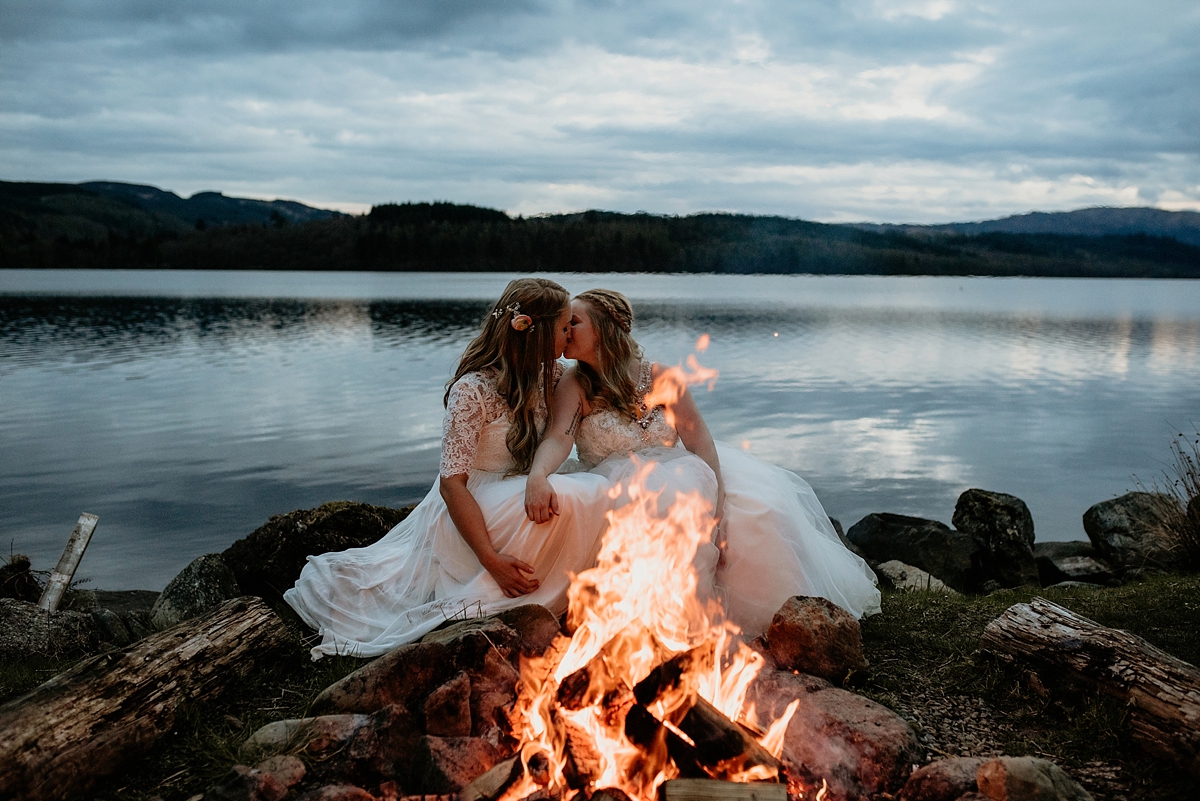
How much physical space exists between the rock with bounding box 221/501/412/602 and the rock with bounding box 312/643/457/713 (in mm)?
2757

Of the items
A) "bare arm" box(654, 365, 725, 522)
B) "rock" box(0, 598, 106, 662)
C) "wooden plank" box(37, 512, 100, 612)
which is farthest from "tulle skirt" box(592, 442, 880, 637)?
"wooden plank" box(37, 512, 100, 612)

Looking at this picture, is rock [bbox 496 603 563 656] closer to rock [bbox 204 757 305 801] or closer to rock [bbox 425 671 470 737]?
rock [bbox 425 671 470 737]

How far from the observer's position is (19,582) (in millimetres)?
7258

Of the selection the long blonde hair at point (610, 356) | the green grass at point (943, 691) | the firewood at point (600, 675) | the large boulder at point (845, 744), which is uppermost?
the long blonde hair at point (610, 356)

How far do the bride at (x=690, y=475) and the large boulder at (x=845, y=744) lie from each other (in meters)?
1.12

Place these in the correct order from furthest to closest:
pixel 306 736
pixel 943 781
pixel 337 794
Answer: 1. pixel 306 736
2. pixel 943 781
3. pixel 337 794

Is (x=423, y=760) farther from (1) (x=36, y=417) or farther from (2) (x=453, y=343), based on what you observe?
(2) (x=453, y=343)

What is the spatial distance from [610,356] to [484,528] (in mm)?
1435

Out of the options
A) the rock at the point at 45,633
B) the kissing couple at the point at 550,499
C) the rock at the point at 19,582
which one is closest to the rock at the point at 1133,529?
the kissing couple at the point at 550,499

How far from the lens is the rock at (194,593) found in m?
6.09

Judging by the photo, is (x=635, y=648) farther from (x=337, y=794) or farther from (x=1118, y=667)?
(x=1118, y=667)

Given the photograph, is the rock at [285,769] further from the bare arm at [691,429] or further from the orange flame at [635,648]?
the bare arm at [691,429]

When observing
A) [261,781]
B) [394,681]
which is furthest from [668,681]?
[261,781]

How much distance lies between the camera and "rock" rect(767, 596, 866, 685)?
4590mm
